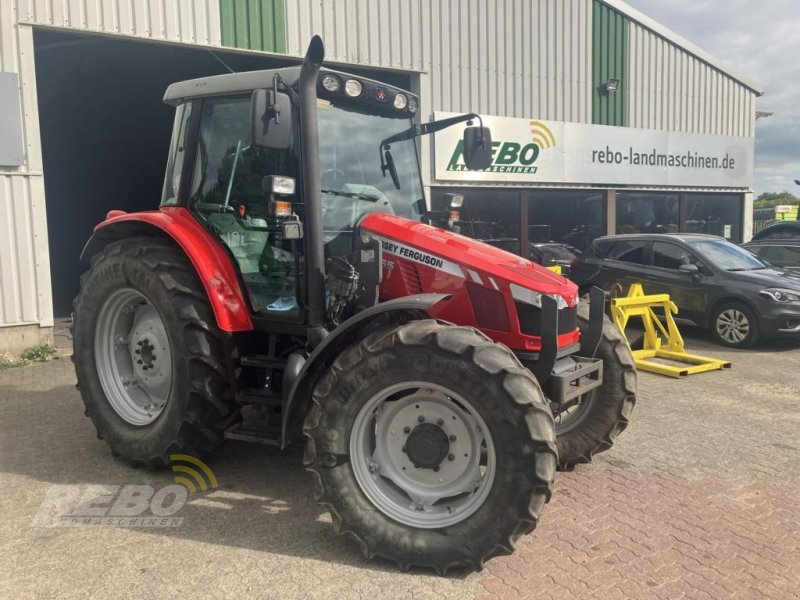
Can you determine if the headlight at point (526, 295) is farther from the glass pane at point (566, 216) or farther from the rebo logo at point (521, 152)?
the glass pane at point (566, 216)

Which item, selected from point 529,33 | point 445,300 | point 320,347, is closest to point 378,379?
point 320,347

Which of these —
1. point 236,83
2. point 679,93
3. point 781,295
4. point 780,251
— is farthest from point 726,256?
point 236,83

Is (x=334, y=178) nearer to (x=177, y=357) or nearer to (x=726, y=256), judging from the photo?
(x=177, y=357)

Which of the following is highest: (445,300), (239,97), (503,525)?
(239,97)

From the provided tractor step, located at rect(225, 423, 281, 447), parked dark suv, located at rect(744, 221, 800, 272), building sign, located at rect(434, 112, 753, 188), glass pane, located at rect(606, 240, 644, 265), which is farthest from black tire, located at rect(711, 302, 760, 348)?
tractor step, located at rect(225, 423, 281, 447)

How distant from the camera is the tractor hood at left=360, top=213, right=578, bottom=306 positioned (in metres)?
3.57

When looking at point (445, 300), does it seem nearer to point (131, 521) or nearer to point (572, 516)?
point (572, 516)

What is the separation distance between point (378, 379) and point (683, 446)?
9.85 ft

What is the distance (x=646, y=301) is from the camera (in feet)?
26.7

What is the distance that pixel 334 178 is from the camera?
4.02m

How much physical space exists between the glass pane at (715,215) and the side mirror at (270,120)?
14388 mm

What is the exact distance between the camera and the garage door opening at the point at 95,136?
12.0 metres

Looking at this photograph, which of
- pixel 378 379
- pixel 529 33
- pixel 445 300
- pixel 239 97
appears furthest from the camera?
pixel 529 33

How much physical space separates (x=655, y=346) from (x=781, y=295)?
7.05 ft
